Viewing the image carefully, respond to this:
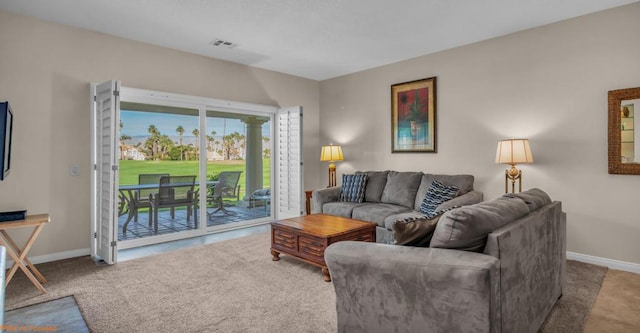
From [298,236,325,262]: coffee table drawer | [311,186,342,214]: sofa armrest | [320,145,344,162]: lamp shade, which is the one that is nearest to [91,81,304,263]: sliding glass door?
[320,145,344,162]: lamp shade

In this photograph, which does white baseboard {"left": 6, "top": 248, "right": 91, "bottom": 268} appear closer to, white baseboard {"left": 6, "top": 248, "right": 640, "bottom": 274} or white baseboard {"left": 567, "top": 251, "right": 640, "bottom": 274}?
white baseboard {"left": 6, "top": 248, "right": 640, "bottom": 274}

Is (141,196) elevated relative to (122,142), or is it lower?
lower

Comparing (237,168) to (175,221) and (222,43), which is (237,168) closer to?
(175,221)

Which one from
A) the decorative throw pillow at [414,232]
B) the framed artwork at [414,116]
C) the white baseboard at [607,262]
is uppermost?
the framed artwork at [414,116]

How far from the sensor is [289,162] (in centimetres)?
564

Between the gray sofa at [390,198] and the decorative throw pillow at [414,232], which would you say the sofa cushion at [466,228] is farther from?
the gray sofa at [390,198]

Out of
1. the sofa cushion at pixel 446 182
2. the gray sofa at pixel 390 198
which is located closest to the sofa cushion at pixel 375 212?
the gray sofa at pixel 390 198

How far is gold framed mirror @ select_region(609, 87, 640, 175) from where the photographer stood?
10.6ft

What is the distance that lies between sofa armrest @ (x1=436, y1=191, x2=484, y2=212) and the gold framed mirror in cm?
128

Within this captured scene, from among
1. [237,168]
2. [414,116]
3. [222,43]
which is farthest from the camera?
[237,168]

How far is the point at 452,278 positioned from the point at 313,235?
72.4 inches

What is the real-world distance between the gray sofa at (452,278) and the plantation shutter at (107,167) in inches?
113

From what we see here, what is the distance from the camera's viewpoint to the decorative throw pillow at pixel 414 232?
5.82 feet

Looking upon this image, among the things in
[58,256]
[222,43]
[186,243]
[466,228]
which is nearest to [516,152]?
[466,228]
